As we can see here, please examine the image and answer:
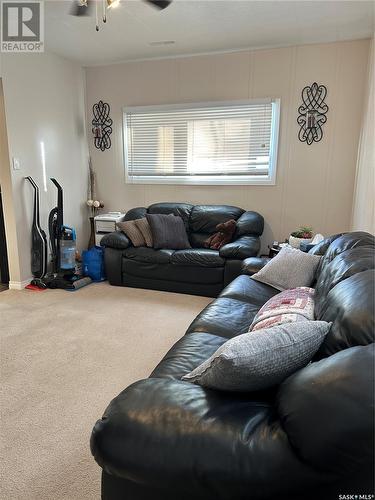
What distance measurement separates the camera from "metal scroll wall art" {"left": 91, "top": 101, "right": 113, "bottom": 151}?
4.79m

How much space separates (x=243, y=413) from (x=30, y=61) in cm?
431

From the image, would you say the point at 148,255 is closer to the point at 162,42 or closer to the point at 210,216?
the point at 210,216

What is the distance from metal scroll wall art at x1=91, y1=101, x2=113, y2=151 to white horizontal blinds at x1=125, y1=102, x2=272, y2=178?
1.00 ft

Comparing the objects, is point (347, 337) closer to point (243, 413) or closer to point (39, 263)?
point (243, 413)

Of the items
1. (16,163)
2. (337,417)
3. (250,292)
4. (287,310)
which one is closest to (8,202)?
(16,163)

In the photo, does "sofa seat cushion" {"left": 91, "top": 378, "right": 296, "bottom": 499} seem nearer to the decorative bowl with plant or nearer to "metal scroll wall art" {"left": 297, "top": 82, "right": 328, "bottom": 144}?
the decorative bowl with plant

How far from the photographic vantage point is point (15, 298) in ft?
12.0

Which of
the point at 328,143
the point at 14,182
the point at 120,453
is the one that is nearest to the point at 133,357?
the point at 120,453

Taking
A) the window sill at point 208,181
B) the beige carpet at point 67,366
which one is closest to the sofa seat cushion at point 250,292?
the beige carpet at point 67,366

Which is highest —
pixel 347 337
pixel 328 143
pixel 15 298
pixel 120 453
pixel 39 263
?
pixel 328 143

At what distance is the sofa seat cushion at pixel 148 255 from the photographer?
12.4ft

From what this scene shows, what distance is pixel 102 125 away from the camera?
Answer: 484cm

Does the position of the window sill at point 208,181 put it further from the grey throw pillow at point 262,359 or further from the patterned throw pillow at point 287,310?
the grey throw pillow at point 262,359

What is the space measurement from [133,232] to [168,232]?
415 mm
